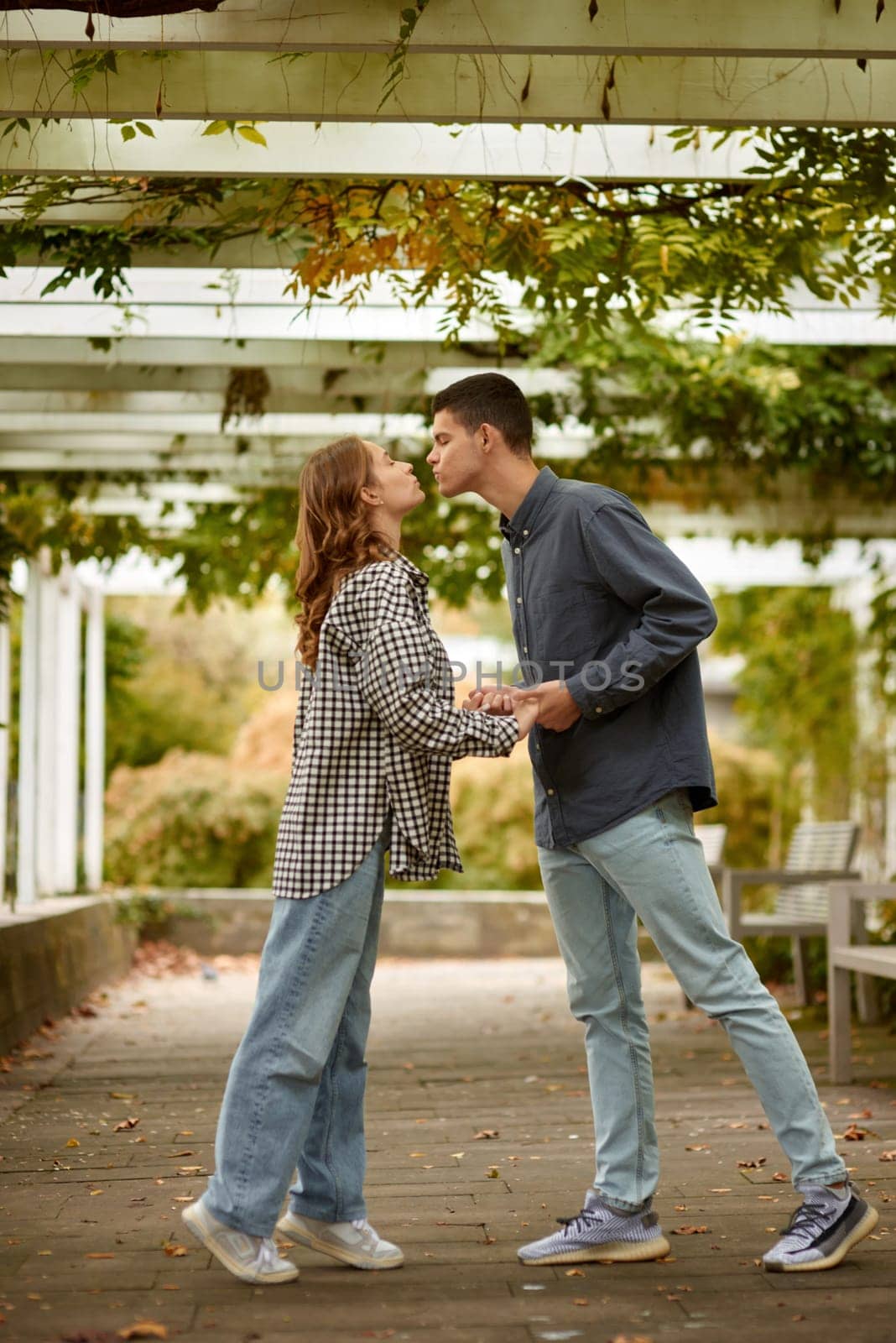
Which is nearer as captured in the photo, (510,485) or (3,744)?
(510,485)

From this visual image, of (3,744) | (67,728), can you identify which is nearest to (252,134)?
(3,744)

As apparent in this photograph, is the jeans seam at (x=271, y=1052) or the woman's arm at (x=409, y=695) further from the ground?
the woman's arm at (x=409, y=695)

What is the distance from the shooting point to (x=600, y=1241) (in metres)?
3.16

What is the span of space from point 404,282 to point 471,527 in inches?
157

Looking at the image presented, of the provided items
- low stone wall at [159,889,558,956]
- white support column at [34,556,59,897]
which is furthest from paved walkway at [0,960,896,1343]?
low stone wall at [159,889,558,956]

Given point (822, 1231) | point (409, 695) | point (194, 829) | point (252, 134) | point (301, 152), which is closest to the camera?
point (409, 695)

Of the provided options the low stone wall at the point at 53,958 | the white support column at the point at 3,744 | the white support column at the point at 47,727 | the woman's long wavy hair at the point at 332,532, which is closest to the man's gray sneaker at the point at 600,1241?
the woman's long wavy hair at the point at 332,532

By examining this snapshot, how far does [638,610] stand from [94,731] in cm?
1060

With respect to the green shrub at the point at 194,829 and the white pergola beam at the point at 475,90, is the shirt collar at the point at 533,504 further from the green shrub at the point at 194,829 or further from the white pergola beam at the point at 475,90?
the green shrub at the point at 194,829

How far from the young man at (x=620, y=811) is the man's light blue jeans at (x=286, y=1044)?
0.47 m

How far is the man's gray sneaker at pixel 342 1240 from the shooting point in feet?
10.2

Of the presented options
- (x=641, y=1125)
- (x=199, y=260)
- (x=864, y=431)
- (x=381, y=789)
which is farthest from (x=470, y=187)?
(x=864, y=431)

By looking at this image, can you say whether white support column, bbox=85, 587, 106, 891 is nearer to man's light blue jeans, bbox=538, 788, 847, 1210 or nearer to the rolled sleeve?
man's light blue jeans, bbox=538, 788, 847, 1210

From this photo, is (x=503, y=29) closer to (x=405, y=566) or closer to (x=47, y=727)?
(x=405, y=566)
